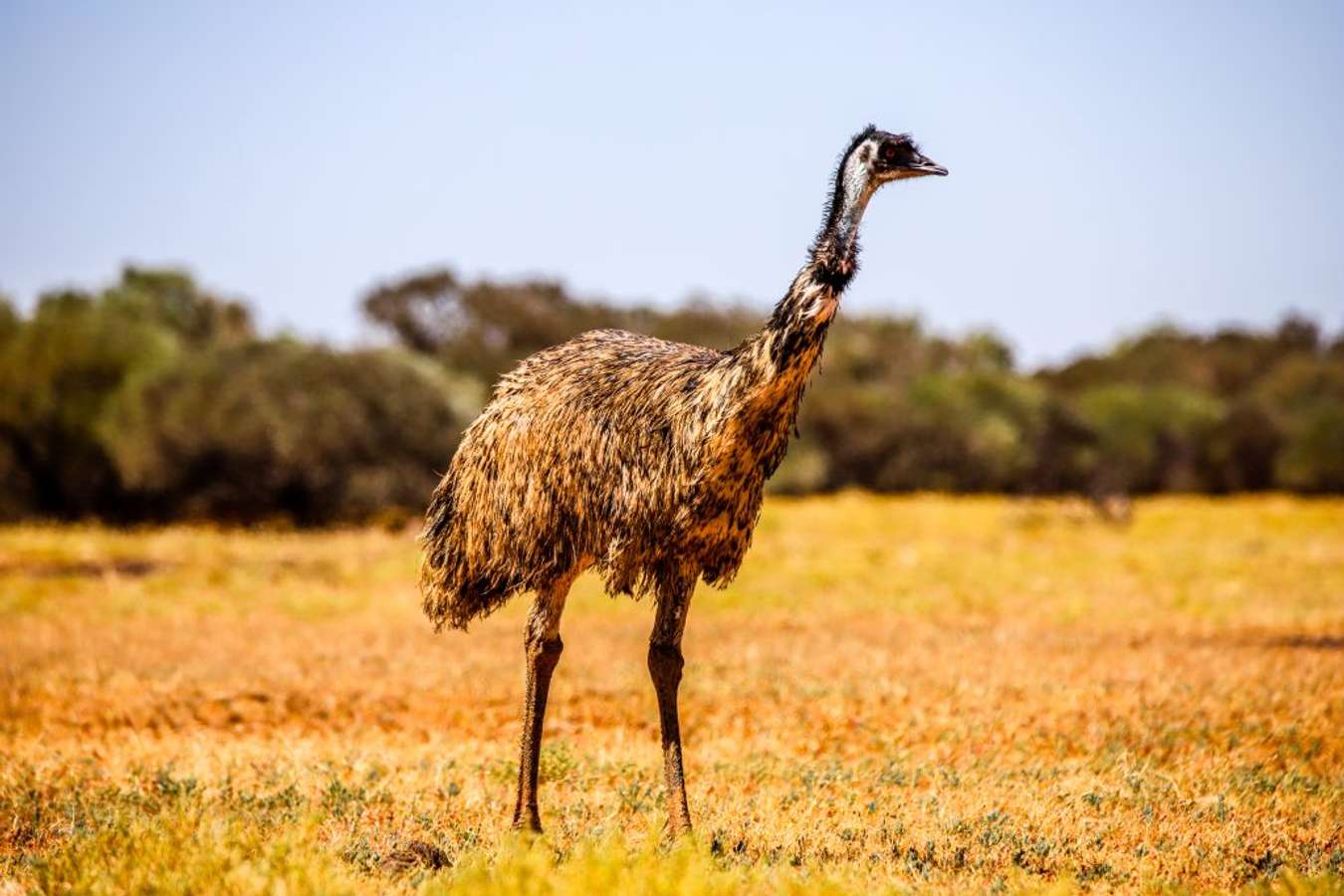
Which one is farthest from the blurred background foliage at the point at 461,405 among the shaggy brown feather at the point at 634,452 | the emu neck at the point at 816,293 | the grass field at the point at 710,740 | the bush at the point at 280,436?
the emu neck at the point at 816,293

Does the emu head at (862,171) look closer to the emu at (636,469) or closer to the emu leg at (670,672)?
the emu at (636,469)

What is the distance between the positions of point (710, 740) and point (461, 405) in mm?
27240

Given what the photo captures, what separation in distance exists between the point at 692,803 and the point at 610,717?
308 centimetres

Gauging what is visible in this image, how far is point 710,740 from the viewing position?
10.8m

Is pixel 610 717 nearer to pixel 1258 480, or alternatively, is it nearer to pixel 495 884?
pixel 495 884

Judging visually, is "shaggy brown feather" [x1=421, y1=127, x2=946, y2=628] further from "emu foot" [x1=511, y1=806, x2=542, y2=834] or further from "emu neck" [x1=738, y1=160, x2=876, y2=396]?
"emu foot" [x1=511, y1=806, x2=542, y2=834]

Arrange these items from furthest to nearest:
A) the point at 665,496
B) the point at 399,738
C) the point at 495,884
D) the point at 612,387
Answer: the point at 399,738 → the point at 612,387 → the point at 665,496 → the point at 495,884

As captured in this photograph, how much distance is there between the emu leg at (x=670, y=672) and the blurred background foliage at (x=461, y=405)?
27020 mm

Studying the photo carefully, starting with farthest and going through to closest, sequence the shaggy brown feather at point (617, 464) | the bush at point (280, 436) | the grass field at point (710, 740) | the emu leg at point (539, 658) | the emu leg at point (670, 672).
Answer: the bush at point (280, 436), the emu leg at point (539, 658), the emu leg at point (670, 672), the shaggy brown feather at point (617, 464), the grass field at point (710, 740)

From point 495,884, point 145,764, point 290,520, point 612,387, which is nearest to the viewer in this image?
point 495,884

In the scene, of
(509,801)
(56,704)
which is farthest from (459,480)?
(56,704)

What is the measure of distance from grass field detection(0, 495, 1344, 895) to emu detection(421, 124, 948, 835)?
1.11 meters

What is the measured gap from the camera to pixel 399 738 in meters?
10.9

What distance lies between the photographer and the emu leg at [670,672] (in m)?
7.40
